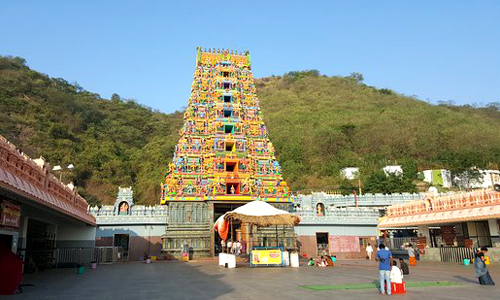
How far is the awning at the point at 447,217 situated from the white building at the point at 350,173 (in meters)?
28.7

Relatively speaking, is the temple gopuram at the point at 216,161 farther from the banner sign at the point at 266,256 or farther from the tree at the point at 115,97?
the tree at the point at 115,97

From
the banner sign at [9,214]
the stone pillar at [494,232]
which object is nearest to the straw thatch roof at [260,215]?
the banner sign at [9,214]

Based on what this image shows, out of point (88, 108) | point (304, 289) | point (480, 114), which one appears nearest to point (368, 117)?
point (480, 114)

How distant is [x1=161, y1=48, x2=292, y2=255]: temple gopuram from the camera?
27.6m

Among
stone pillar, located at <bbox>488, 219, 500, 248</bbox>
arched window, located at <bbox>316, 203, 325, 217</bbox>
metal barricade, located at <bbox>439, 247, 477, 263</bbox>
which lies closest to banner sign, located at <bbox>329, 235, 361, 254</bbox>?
arched window, located at <bbox>316, 203, 325, 217</bbox>

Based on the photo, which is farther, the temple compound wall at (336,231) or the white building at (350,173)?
the white building at (350,173)

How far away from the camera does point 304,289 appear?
32.6 feet

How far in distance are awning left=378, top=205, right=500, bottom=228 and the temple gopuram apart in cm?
836

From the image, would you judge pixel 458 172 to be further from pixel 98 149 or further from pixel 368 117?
pixel 98 149

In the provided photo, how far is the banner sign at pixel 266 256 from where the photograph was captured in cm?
1831

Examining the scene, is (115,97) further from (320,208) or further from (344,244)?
(344,244)

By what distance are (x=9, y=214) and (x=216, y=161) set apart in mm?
18849

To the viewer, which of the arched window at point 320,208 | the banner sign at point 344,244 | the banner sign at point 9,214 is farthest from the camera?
the arched window at point 320,208

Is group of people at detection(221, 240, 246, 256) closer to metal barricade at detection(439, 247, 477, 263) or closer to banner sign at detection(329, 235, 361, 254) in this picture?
banner sign at detection(329, 235, 361, 254)
